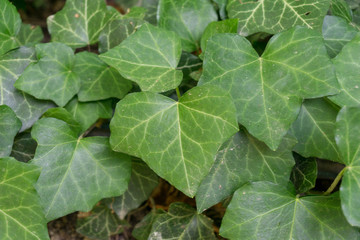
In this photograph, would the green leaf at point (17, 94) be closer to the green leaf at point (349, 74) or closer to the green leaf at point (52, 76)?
the green leaf at point (52, 76)

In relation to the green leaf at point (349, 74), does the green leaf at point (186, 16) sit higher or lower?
higher

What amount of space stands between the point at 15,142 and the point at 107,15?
42 cm

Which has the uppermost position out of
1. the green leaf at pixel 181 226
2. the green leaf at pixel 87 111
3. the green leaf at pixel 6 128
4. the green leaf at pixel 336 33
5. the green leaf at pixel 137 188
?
the green leaf at pixel 336 33

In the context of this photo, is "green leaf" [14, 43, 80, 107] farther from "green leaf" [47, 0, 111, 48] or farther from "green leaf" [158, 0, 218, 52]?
"green leaf" [158, 0, 218, 52]

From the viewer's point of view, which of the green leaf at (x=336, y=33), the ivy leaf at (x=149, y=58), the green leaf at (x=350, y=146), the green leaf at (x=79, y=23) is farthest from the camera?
the green leaf at (x=79, y=23)

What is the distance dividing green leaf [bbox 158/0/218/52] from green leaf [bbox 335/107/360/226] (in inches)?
17.7

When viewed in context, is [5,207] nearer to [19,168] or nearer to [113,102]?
[19,168]

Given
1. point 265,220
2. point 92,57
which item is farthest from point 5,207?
point 265,220

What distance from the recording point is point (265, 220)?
763mm

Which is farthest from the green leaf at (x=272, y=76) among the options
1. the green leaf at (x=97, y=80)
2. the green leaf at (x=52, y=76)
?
the green leaf at (x=52, y=76)

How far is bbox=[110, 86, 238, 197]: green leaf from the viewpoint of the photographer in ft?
2.38

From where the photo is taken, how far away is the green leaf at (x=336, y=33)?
0.91 metres

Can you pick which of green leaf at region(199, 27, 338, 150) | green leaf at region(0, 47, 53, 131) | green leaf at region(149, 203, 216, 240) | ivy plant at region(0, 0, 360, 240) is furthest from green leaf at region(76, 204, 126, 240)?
green leaf at region(199, 27, 338, 150)

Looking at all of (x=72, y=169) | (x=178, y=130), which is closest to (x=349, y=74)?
(x=178, y=130)
